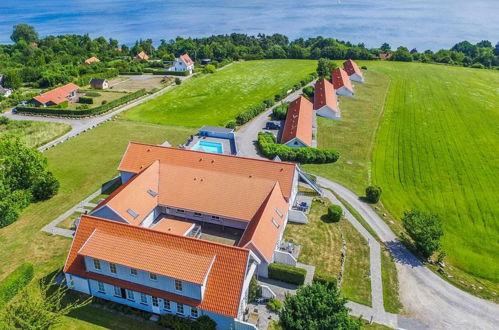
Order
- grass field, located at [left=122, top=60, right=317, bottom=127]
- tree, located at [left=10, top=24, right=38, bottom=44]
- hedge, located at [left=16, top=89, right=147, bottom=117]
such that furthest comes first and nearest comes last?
tree, located at [left=10, top=24, right=38, bottom=44] < grass field, located at [left=122, top=60, right=317, bottom=127] < hedge, located at [left=16, top=89, right=147, bottom=117]

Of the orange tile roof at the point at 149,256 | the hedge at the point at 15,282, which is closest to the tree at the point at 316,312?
the orange tile roof at the point at 149,256

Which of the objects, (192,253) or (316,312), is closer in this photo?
(316,312)

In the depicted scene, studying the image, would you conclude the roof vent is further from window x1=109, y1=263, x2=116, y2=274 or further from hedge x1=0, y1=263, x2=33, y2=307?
hedge x1=0, y1=263, x2=33, y2=307

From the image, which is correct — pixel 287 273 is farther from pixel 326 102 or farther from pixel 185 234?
pixel 326 102

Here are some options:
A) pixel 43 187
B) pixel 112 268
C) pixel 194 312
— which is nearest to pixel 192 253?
pixel 194 312

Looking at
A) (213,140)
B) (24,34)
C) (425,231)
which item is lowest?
(425,231)

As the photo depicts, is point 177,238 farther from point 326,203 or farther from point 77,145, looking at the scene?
point 77,145

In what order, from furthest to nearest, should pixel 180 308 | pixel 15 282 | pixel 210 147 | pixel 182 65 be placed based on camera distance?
pixel 182 65 → pixel 210 147 → pixel 15 282 → pixel 180 308

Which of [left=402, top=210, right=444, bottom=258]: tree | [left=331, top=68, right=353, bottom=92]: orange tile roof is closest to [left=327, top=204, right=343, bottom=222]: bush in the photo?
[left=402, top=210, right=444, bottom=258]: tree
